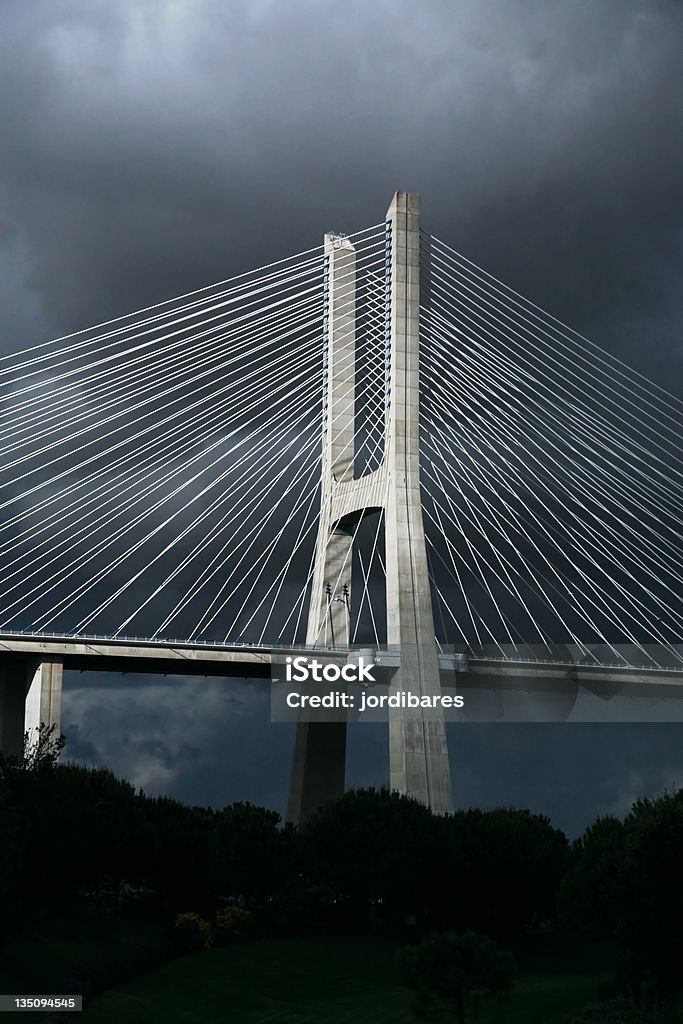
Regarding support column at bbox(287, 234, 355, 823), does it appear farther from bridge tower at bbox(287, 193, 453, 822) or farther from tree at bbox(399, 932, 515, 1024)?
tree at bbox(399, 932, 515, 1024)

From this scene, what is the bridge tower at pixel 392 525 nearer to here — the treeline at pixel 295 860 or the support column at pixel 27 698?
the treeline at pixel 295 860

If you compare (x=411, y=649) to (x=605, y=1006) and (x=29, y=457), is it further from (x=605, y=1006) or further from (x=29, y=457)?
(x=605, y=1006)

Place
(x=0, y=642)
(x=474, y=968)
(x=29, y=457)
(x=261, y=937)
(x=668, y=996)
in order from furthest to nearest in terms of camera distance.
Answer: (x=0, y=642)
(x=29, y=457)
(x=261, y=937)
(x=668, y=996)
(x=474, y=968)

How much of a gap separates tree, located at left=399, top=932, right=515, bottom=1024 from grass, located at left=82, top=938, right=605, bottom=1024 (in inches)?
166

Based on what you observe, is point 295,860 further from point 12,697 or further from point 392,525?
point 12,697

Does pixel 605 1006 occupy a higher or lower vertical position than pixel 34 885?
lower

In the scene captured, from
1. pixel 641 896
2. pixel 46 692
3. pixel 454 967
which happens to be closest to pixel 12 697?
pixel 46 692

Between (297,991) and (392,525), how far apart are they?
1861cm

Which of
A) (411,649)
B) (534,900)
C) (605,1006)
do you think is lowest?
(605,1006)

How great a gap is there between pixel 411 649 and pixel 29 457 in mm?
15906

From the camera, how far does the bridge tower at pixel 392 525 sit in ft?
168

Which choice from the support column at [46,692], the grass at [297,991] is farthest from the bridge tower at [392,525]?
the support column at [46,692]

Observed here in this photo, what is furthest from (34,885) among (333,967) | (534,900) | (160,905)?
(534,900)

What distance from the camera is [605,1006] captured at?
3288cm
